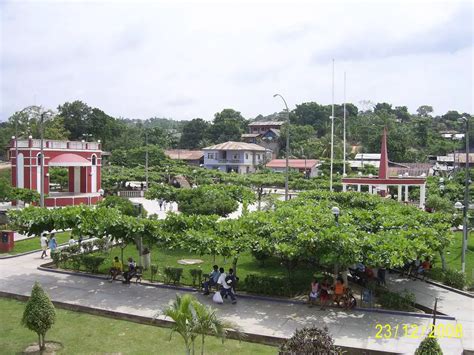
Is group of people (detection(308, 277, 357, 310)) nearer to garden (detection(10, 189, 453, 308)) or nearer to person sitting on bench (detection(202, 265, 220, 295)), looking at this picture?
garden (detection(10, 189, 453, 308))

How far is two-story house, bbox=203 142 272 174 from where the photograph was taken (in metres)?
75.6

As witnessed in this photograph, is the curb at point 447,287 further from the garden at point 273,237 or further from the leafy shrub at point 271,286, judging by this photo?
the leafy shrub at point 271,286

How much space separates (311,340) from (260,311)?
660 cm

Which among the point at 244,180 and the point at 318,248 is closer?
the point at 318,248

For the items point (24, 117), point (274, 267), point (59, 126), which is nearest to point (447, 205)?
point (274, 267)

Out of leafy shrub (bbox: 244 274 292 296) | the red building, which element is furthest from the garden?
the red building

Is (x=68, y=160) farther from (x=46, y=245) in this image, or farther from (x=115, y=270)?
(x=115, y=270)

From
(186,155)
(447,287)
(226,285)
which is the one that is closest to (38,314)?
(226,285)

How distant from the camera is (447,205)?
3177cm

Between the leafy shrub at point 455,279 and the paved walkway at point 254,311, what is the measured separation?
2425 millimetres

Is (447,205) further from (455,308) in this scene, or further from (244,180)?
(244,180)

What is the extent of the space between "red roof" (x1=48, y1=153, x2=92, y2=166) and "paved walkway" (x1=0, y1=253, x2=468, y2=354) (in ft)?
70.0

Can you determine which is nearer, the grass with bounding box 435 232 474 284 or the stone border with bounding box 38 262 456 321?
the stone border with bounding box 38 262 456 321

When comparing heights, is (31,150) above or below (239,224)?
above
